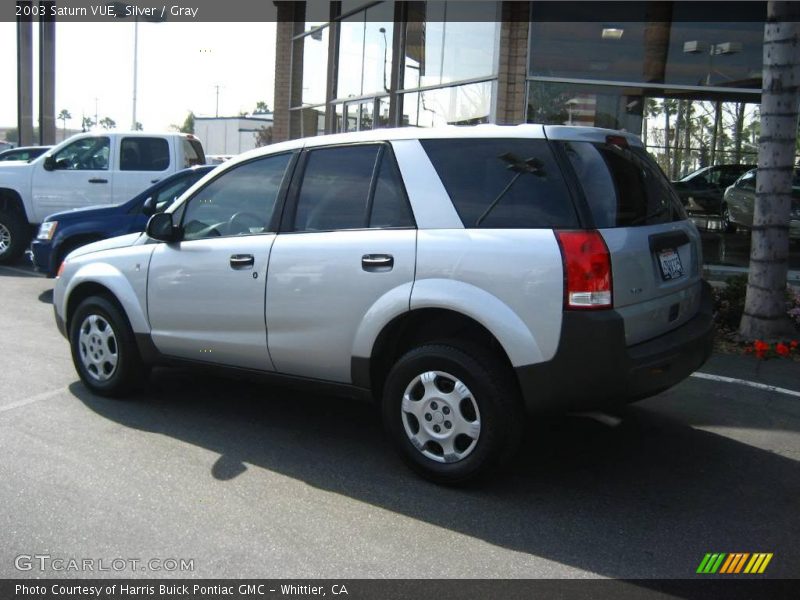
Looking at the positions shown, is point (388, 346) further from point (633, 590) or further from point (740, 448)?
point (740, 448)

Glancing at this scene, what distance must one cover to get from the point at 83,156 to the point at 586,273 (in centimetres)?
1069

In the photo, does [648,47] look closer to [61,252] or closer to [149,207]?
[149,207]

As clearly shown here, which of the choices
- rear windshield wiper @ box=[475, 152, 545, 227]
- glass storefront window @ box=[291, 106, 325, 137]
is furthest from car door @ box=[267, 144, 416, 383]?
glass storefront window @ box=[291, 106, 325, 137]

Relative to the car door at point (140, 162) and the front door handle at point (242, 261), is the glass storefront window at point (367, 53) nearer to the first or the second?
the car door at point (140, 162)

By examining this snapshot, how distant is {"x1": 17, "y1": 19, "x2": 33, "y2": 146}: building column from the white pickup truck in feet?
40.5

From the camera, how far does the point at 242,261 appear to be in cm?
502

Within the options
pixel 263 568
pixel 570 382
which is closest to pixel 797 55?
pixel 570 382

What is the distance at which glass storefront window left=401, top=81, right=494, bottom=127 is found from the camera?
42.8 feet

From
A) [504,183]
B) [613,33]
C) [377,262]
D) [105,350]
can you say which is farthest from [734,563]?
[613,33]

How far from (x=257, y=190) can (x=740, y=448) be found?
11.2ft

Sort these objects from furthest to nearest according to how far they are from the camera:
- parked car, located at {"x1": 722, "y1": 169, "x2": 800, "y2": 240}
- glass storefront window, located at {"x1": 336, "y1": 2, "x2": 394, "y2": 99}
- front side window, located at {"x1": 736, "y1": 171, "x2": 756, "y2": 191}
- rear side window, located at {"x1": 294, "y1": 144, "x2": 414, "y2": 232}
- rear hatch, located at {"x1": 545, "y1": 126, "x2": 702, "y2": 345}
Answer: glass storefront window, located at {"x1": 336, "y1": 2, "x2": 394, "y2": 99}, front side window, located at {"x1": 736, "y1": 171, "x2": 756, "y2": 191}, parked car, located at {"x1": 722, "y1": 169, "x2": 800, "y2": 240}, rear side window, located at {"x1": 294, "y1": 144, "x2": 414, "y2": 232}, rear hatch, located at {"x1": 545, "y1": 126, "x2": 702, "y2": 345}

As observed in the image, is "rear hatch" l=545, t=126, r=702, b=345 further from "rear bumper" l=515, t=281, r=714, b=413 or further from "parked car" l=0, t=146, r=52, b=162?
"parked car" l=0, t=146, r=52, b=162

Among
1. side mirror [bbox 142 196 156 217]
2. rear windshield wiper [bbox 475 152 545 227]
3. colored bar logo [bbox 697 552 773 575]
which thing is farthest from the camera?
side mirror [bbox 142 196 156 217]

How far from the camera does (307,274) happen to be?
186 inches
